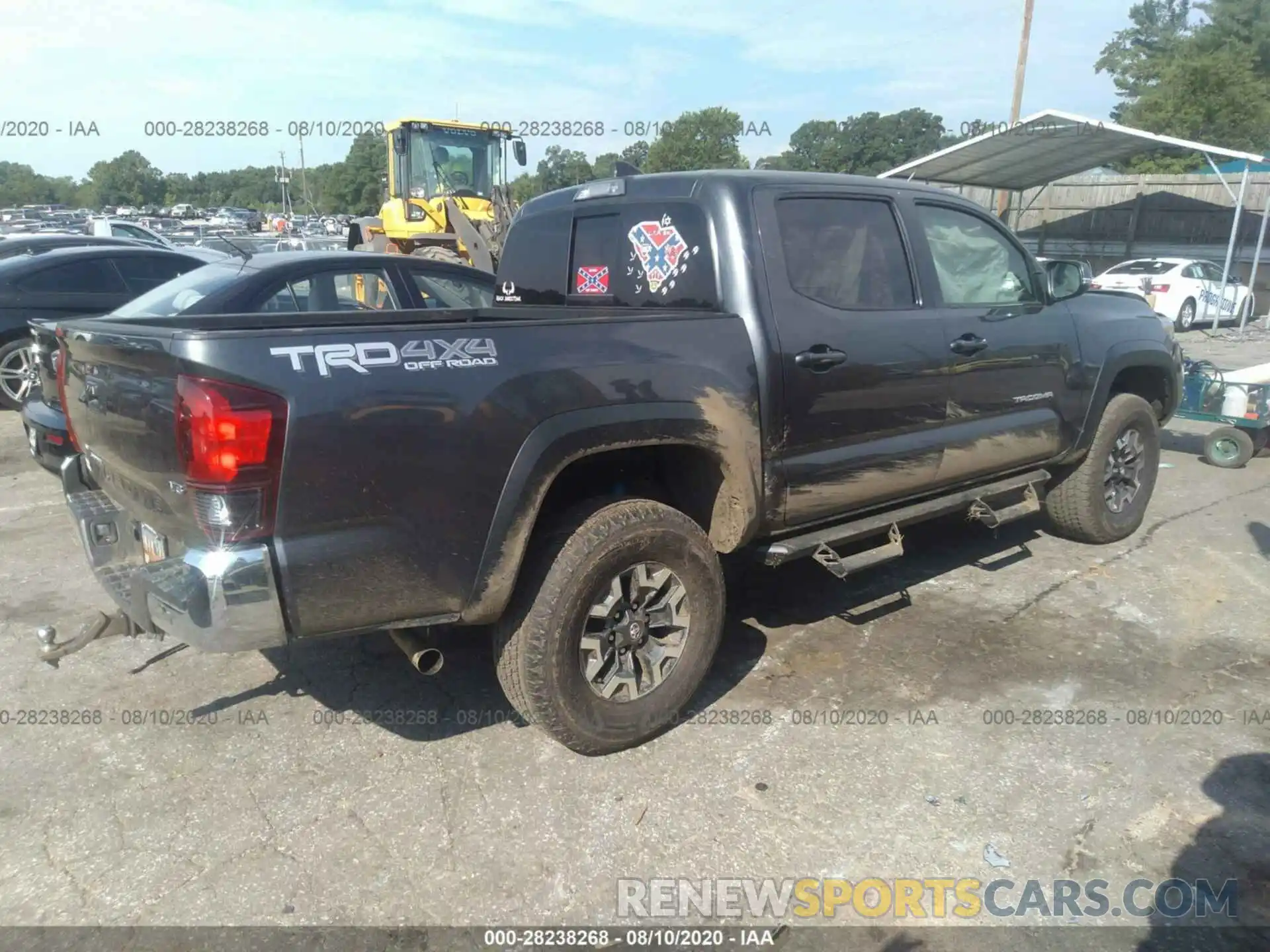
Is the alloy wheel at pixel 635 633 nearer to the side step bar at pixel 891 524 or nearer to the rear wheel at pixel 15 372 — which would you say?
the side step bar at pixel 891 524

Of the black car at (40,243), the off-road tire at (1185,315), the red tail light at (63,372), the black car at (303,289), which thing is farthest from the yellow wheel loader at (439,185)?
the off-road tire at (1185,315)

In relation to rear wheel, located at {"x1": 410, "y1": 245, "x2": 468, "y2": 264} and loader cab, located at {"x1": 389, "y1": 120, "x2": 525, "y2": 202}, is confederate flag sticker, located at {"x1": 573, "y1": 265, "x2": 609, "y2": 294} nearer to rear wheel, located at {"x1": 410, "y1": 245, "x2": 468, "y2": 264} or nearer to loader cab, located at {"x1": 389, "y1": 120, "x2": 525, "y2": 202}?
rear wheel, located at {"x1": 410, "y1": 245, "x2": 468, "y2": 264}

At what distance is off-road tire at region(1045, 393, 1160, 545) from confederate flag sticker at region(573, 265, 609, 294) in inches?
121

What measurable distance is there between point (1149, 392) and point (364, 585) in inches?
209

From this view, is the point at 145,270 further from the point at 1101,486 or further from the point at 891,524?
the point at 1101,486

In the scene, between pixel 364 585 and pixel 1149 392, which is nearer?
pixel 364 585

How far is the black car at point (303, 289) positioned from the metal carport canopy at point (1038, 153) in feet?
38.7

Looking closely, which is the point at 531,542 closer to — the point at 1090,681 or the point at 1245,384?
the point at 1090,681

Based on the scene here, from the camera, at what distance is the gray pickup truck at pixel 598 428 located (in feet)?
8.61

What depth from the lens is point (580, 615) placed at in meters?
3.21

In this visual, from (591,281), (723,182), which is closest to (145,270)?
(591,281)

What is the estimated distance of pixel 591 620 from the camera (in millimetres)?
3340

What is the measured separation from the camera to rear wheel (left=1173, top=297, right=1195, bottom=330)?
1759 centimetres

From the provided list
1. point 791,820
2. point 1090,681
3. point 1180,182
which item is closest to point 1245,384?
point 1090,681
